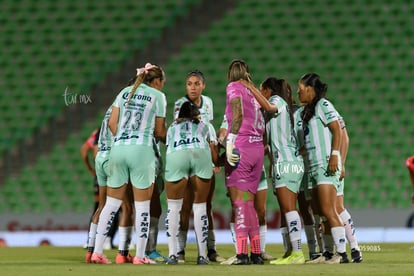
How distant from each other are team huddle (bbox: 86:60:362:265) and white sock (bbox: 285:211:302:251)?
0.04 ft

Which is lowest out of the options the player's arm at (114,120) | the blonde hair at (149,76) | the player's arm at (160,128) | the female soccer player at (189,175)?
the female soccer player at (189,175)

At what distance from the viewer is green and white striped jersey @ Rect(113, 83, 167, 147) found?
10.1 metres

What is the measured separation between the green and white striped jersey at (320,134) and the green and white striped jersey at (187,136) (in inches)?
47.1

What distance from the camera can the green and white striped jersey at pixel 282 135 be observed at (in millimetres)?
10266

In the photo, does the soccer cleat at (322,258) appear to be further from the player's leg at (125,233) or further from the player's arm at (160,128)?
the player's arm at (160,128)

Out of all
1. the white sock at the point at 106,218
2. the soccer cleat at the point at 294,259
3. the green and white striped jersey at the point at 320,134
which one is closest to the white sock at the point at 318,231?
the soccer cleat at the point at 294,259

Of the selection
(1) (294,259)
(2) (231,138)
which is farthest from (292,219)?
(2) (231,138)

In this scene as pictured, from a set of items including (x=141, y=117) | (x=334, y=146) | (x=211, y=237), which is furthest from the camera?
(x=211, y=237)

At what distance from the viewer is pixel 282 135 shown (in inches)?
406

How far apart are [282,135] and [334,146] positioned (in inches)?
23.7

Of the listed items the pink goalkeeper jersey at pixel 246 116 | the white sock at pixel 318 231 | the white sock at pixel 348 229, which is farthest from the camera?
the white sock at pixel 318 231

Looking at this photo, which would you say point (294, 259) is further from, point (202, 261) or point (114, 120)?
point (114, 120)

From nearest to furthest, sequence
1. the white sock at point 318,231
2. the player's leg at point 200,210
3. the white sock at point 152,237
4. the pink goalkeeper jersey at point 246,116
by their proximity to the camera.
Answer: the pink goalkeeper jersey at point 246,116
the player's leg at point 200,210
the white sock at point 318,231
the white sock at point 152,237

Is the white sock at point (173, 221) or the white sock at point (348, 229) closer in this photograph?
the white sock at point (173, 221)
